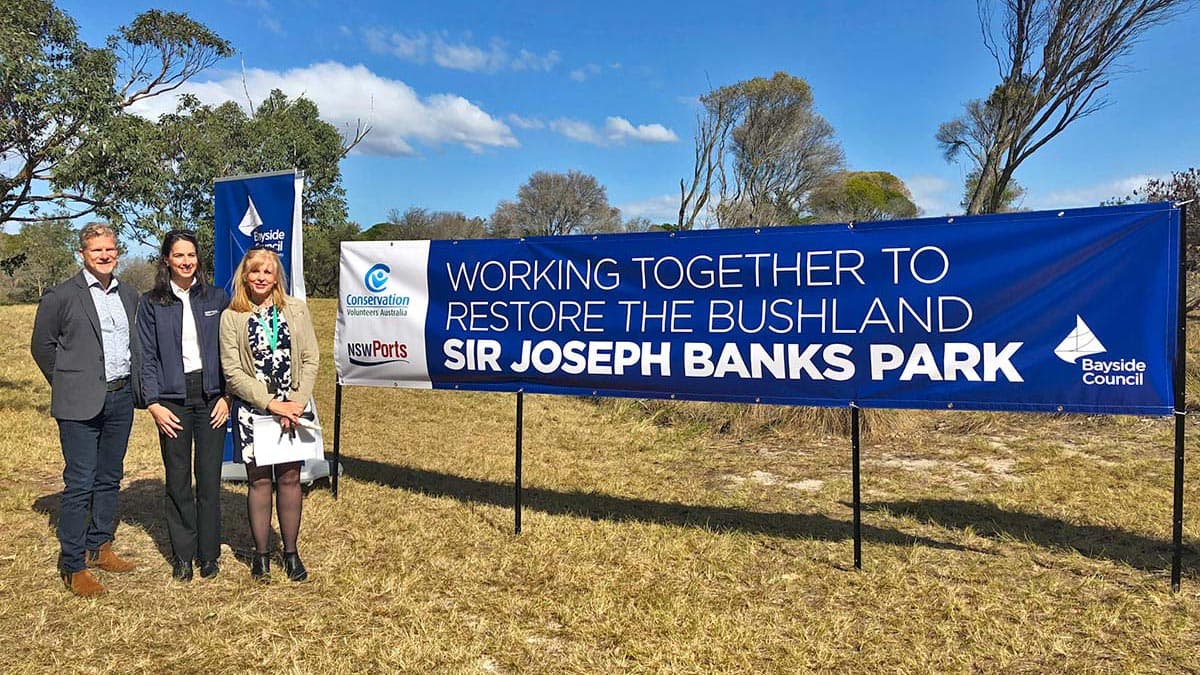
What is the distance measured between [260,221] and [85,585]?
305 centimetres

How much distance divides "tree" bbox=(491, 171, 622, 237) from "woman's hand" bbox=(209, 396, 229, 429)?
48.0 m

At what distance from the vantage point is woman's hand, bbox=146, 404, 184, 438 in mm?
3748

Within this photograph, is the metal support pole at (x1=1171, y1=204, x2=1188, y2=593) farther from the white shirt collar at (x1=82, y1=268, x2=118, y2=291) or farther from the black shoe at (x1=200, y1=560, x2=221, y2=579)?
the white shirt collar at (x1=82, y1=268, x2=118, y2=291)

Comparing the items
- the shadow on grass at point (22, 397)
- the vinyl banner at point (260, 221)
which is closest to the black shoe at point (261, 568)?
the vinyl banner at point (260, 221)

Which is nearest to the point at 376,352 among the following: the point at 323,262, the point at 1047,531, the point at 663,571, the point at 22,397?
the point at 663,571

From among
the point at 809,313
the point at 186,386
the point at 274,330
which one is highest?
the point at 809,313

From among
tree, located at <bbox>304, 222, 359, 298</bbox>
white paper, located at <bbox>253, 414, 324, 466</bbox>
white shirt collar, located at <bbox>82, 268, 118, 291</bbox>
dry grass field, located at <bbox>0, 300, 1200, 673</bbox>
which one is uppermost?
tree, located at <bbox>304, 222, 359, 298</bbox>

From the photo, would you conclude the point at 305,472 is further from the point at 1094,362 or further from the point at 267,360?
the point at 1094,362

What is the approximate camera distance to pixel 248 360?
12.4ft

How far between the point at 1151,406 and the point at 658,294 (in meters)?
2.63

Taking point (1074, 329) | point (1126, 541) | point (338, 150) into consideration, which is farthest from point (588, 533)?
point (338, 150)

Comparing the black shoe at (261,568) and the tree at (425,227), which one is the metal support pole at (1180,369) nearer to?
the black shoe at (261,568)

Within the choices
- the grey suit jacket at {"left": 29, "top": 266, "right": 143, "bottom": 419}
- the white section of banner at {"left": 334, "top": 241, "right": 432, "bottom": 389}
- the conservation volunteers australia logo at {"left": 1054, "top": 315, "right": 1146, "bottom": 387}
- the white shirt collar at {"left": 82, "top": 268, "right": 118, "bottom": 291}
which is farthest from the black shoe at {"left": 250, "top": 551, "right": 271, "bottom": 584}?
the conservation volunteers australia logo at {"left": 1054, "top": 315, "right": 1146, "bottom": 387}

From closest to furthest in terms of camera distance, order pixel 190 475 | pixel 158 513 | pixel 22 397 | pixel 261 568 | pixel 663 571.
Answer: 1. pixel 190 475
2. pixel 261 568
3. pixel 663 571
4. pixel 158 513
5. pixel 22 397
